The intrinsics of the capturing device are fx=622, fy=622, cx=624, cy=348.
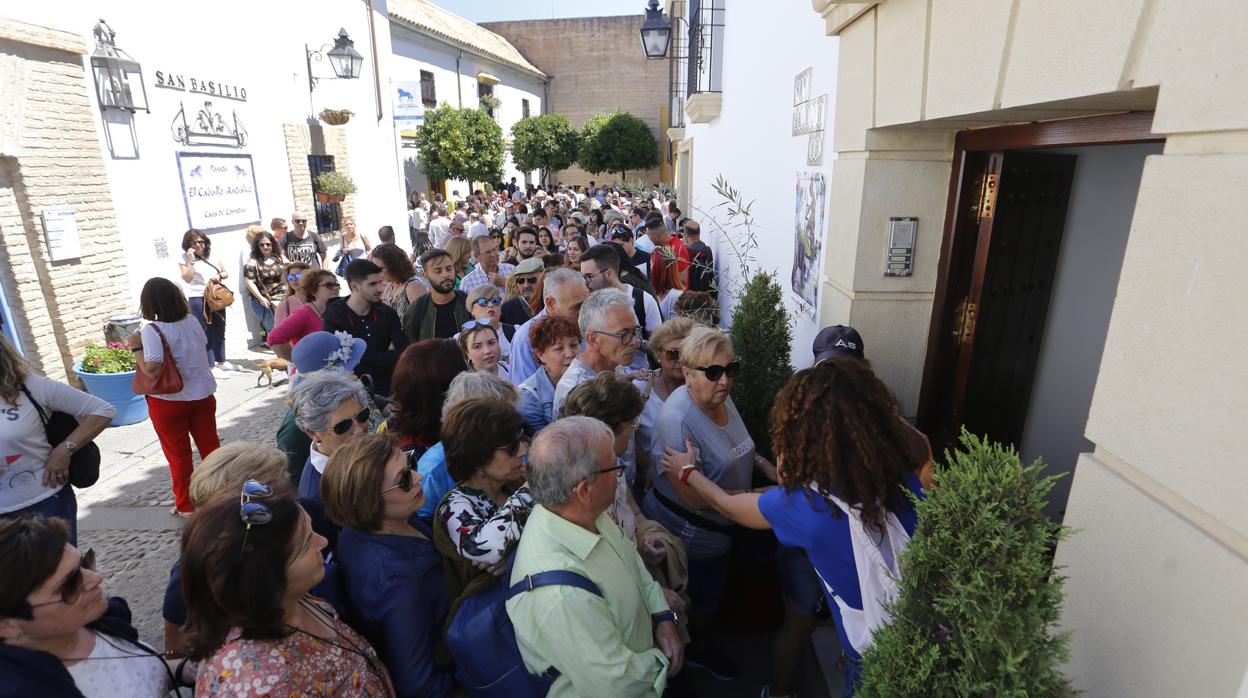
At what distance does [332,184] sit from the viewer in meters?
11.6

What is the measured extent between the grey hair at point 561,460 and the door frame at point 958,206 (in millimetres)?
1911

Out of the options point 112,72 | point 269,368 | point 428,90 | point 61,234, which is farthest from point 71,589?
point 428,90

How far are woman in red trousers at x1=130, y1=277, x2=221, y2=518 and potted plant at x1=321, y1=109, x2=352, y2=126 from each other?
28.5 ft

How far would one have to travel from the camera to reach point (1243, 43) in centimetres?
118

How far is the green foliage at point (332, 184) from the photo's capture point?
1152 cm

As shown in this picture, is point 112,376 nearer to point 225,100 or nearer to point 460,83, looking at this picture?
point 225,100

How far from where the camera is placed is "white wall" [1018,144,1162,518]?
359 centimetres

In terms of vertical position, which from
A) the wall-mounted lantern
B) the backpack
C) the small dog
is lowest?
the small dog

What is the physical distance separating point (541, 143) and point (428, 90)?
706cm

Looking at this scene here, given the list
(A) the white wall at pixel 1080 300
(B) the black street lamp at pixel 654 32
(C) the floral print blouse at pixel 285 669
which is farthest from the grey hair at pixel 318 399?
(B) the black street lamp at pixel 654 32

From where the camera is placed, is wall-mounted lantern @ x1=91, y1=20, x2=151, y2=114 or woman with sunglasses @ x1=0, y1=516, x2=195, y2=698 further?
wall-mounted lantern @ x1=91, y1=20, x2=151, y2=114

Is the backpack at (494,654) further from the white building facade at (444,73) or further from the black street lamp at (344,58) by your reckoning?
the white building facade at (444,73)

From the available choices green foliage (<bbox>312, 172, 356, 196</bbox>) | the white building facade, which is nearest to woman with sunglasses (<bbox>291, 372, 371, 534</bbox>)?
green foliage (<bbox>312, 172, 356, 196</bbox>)

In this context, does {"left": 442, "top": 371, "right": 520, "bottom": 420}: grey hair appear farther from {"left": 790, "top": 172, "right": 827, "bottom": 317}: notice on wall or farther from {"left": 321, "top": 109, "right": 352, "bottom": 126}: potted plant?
{"left": 321, "top": 109, "right": 352, "bottom": 126}: potted plant
